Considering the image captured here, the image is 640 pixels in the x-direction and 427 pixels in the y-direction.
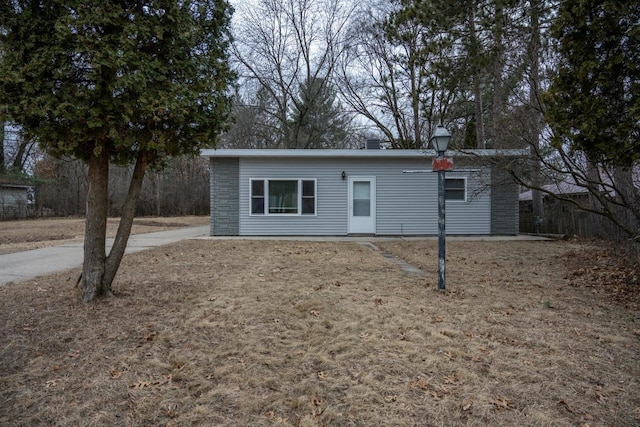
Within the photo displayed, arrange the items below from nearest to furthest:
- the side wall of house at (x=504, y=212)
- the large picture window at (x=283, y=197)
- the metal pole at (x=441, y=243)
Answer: the metal pole at (x=441, y=243) → the large picture window at (x=283, y=197) → the side wall of house at (x=504, y=212)

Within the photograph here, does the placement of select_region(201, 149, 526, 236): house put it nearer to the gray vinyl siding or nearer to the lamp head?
the gray vinyl siding

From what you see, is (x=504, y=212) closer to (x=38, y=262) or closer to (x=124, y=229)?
(x=124, y=229)

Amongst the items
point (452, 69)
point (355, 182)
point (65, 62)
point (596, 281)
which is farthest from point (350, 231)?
point (65, 62)

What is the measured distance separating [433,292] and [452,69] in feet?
17.2

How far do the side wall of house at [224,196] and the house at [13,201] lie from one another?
16.1 meters

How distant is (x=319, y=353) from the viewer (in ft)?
9.99

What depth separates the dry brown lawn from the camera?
2311mm

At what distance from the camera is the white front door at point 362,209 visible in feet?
41.1

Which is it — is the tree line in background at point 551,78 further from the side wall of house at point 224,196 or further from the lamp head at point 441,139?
the side wall of house at point 224,196

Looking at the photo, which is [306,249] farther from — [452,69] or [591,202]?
[591,202]

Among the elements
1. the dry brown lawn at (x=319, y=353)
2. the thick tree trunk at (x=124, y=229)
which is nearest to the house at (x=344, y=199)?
the dry brown lawn at (x=319, y=353)

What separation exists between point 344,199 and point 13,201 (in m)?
20.7

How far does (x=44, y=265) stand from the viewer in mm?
6879

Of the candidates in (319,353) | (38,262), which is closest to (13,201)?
(38,262)
